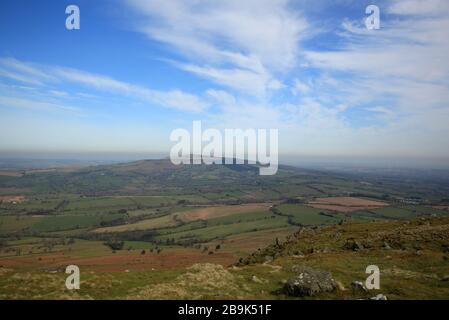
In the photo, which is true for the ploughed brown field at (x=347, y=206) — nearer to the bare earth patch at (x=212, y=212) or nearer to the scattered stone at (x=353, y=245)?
the bare earth patch at (x=212, y=212)

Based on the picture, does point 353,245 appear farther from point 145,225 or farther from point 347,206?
point 347,206

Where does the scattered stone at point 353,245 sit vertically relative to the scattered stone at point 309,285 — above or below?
below

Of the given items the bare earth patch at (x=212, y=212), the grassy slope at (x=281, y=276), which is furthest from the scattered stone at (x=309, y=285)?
the bare earth patch at (x=212, y=212)

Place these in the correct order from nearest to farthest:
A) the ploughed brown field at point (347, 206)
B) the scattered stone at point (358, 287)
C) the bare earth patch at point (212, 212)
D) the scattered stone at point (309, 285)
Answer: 1. the scattered stone at point (309, 285)
2. the scattered stone at point (358, 287)
3. the bare earth patch at point (212, 212)
4. the ploughed brown field at point (347, 206)

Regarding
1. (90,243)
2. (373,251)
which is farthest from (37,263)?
(373,251)

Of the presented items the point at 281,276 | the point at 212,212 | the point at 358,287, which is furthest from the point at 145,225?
the point at 358,287

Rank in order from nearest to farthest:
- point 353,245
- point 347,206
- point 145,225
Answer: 1. point 353,245
2. point 145,225
3. point 347,206

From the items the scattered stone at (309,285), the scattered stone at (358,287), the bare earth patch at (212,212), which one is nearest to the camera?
the scattered stone at (309,285)
